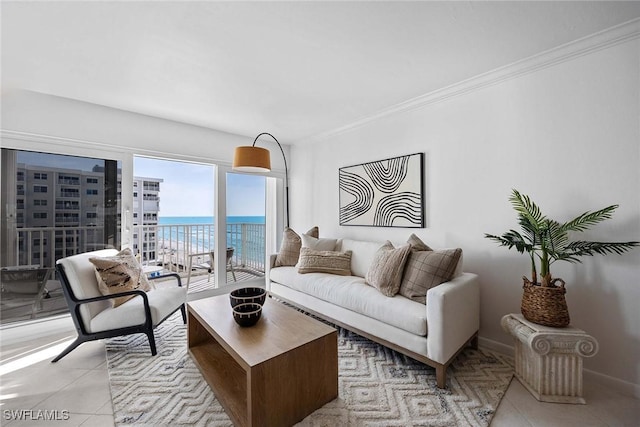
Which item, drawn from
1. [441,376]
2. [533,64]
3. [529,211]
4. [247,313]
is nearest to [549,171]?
[529,211]

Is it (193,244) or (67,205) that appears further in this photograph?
(193,244)

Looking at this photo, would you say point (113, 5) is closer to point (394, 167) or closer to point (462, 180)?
point (394, 167)

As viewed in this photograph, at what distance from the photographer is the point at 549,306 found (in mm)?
1694

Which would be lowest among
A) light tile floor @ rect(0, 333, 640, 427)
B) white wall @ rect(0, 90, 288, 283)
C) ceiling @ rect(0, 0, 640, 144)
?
light tile floor @ rect(0, 333, 640, 427)

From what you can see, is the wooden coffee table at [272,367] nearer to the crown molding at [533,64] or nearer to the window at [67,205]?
the window at [67,205]

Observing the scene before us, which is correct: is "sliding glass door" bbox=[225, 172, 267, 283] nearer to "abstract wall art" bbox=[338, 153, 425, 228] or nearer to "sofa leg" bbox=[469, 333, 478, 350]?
"abstract wall art" bbox=[338, 153, 425, 228]

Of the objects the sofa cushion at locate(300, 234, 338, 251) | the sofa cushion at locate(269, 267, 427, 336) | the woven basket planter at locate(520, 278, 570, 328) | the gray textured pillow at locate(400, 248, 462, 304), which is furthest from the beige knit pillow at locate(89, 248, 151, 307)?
the woven basket planter at locate(520, 278, 570, 328)

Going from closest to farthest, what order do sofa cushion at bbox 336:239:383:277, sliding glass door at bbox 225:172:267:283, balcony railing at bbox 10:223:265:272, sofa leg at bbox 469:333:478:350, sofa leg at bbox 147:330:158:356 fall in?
1. sofa leg at bbox 147:330:158:356
2. sofa leg at bbox 469:333:478:350
3. sofa cushion at bbox 336:239:383:277
4. sliding glass door at bbox 225:172:267:283
5. balcony railing at bbox 10:223:265:272

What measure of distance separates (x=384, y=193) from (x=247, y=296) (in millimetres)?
1936

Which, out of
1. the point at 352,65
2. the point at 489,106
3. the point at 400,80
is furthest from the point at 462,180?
the point at 352,65

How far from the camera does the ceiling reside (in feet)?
5.16

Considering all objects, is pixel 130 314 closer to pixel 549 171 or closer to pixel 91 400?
pixel 91 400

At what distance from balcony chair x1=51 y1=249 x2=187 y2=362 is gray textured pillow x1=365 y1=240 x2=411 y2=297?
1.91m

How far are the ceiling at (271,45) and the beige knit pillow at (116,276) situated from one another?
1.62m
